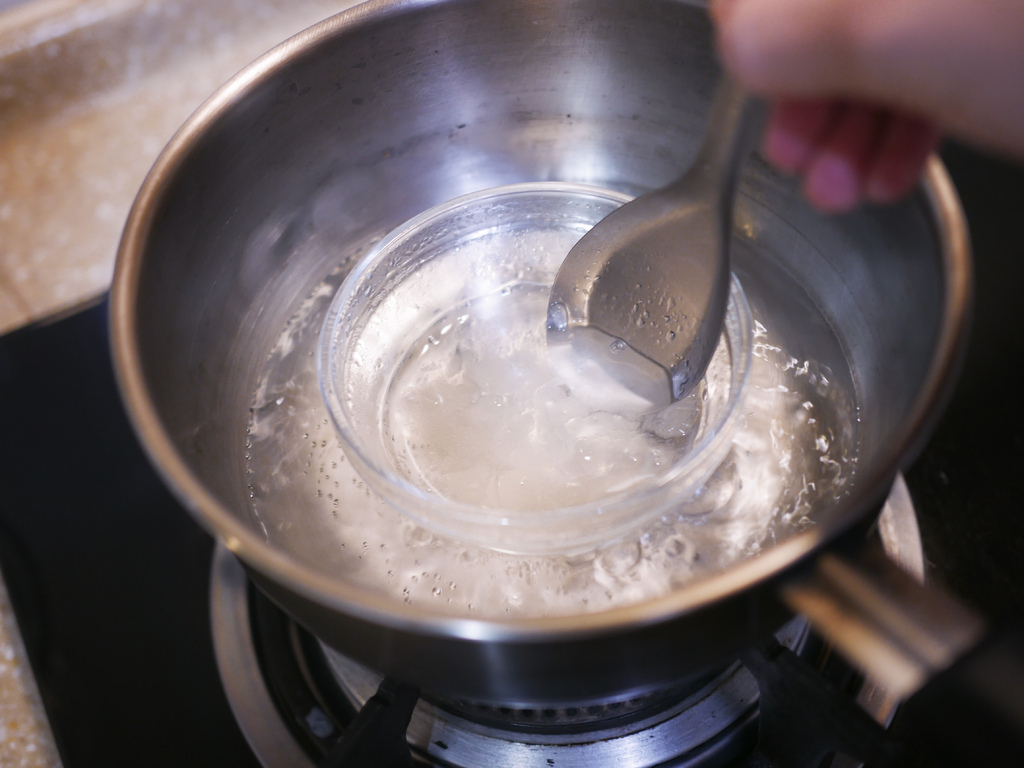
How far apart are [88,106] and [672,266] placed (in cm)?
62

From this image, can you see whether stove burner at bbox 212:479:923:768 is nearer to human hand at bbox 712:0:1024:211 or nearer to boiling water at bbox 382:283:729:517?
boiling water at bbox 382:283:729:517

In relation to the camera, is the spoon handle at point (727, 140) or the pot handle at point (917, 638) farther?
the spoon handle at point (727, 140)

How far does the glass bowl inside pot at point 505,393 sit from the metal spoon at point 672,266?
0.02 metres

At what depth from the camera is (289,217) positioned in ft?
1.54

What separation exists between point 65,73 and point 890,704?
83 cm

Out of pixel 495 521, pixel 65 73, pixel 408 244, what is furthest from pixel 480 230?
pixel 65 73

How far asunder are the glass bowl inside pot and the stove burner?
9 cm

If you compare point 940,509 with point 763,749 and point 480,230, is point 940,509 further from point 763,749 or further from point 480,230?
point 480,230

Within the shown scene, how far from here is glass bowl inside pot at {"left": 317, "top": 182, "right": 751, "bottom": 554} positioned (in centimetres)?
38

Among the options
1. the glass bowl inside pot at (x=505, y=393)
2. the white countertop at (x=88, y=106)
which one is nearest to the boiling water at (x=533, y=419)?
the glass bowl inside pot at (x=505, y=393)

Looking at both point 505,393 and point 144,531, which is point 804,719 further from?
point 144,531

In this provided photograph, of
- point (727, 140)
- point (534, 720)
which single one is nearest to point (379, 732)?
point (534, 720)

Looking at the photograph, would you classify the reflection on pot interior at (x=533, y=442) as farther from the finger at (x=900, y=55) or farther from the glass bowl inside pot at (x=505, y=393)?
the finger at (x=900, y=55)

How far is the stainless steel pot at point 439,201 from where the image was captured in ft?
0.87
